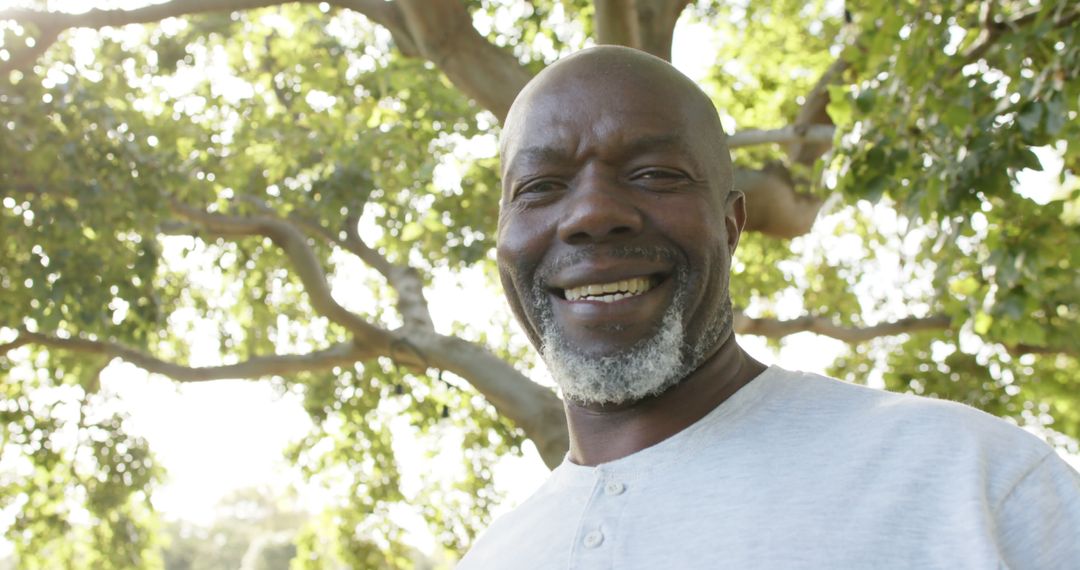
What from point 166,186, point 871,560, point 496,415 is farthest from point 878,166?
point 496,415

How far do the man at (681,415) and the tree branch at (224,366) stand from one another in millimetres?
5676

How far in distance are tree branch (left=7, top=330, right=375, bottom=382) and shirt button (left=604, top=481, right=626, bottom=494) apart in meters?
6.03

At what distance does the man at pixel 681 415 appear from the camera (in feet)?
5.07

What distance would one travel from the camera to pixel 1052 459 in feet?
5.17

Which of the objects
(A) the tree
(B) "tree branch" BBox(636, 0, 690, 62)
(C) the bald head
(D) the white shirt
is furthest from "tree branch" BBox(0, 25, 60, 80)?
(D) the white shirt

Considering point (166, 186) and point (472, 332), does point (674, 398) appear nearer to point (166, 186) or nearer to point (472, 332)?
point (166, 186)

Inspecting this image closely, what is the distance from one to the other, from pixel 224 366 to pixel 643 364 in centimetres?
642

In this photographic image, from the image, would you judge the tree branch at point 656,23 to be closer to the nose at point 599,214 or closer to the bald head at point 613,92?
the bald head at point 613,92

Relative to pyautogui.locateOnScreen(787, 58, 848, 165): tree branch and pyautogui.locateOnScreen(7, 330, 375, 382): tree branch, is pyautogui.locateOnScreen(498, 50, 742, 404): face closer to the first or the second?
pyautogui.locateOnScreen(787, 58, 848, 165): tree branch

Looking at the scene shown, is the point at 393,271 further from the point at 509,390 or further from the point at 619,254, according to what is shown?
the point at 619,254

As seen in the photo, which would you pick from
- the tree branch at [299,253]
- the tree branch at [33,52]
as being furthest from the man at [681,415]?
the tree branch at [299,253]

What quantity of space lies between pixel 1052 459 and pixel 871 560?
299mm

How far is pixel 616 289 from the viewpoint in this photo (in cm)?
197

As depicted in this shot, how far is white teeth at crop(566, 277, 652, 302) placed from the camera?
1961mm
